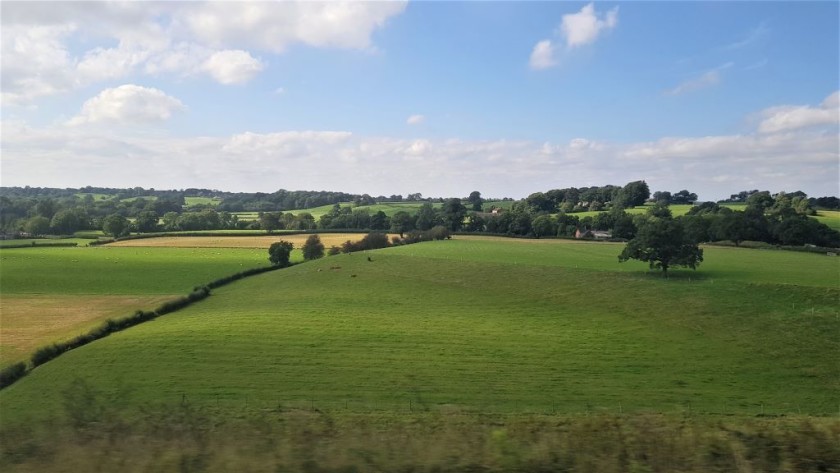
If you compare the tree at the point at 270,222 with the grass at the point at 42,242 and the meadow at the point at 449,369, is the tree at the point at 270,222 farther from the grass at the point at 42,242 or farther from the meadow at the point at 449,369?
the meadow at the point at 449,369

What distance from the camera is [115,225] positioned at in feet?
275

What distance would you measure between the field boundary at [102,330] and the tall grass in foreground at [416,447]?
22210 millimetres

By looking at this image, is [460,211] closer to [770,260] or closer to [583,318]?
[770,260]

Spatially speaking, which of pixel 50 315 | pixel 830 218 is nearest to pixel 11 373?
pixel 50 315

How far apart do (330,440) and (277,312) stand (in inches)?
1334

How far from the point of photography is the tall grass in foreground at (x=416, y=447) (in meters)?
4.52

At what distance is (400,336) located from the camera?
1190 inches

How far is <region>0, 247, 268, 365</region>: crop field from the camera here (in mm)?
33844

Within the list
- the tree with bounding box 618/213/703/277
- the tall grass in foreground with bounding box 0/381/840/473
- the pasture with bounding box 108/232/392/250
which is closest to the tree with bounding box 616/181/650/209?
the pasture with bounding box 108/232/392/250

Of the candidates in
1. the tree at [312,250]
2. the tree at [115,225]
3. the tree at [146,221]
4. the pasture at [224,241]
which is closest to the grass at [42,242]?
the tree at [115,225]

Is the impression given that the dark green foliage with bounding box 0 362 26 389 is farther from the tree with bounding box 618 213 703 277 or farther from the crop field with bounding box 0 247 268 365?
the tree with bounding box 618 213 703 277

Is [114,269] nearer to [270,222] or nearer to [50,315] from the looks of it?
[50,315]

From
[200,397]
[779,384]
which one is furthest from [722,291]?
[200,397]

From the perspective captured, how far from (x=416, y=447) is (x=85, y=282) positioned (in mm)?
58087
